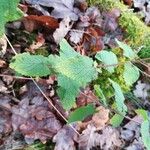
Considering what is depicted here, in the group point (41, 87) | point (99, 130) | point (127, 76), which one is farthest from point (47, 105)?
point (127, 76)

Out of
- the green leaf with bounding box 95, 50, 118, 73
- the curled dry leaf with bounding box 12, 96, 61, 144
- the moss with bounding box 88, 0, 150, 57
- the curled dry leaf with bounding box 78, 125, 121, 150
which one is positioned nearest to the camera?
the green leaf with bounding box 95, 50, 118, 73

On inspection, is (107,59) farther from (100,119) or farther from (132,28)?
(132,28)

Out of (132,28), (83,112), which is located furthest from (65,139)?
(132,28)

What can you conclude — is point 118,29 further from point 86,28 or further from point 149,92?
point 149,92

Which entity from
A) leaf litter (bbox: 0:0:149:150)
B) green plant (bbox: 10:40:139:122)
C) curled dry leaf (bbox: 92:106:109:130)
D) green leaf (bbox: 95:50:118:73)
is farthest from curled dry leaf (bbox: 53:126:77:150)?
green leaf (bbox: 95:50:118:73)

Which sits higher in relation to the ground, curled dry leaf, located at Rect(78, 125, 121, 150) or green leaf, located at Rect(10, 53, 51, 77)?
green leaf, located at Rect(10, 53, 51, 77)

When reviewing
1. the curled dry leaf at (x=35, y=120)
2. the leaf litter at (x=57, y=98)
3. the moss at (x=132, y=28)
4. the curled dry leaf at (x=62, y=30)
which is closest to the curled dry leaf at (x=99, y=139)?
the leaf litter at (x=57, y=98)

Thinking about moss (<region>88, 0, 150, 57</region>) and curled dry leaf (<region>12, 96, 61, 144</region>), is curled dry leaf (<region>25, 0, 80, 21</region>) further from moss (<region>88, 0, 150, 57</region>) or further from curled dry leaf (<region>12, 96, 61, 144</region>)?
curled dry leaf (<region>12, 96, 61, 144</region>)
